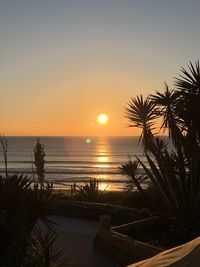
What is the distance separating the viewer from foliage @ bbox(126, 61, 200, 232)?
10211 mm

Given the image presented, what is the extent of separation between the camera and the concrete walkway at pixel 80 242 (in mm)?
9391

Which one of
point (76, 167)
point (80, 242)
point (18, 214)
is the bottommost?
point (80, 242)

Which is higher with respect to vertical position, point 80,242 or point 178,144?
point 178,144

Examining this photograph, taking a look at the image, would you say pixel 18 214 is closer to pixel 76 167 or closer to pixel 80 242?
pixel 80 242

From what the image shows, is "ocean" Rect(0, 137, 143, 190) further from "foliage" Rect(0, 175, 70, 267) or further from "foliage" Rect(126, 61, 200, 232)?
"foliage" Rect(0, 175, 70, 267)

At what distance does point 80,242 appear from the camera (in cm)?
1120

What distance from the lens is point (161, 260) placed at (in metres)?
3.41

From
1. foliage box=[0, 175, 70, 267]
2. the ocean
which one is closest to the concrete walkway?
the ocean

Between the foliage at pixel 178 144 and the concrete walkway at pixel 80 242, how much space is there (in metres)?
2.30

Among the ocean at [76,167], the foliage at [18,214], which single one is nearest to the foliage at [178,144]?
the ocean at [76,167]

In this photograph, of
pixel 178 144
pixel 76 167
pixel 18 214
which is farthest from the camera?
pixel 76 167

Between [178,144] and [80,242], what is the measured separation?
3.75m

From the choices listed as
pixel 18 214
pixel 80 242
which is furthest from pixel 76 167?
pixel 18 214

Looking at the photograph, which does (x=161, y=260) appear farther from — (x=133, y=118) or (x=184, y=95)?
(x=133, y=118)
